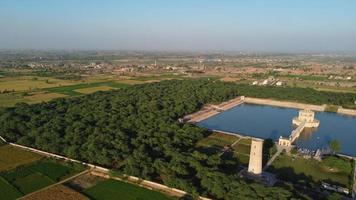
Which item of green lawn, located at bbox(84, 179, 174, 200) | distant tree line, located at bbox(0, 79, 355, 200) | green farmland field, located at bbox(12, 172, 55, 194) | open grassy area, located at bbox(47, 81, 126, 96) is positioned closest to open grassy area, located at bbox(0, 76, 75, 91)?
open grassy area, located at bbox(47, 81, 126, 96)

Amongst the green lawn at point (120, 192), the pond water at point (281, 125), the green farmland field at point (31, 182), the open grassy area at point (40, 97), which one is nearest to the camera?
the green lawn at point (120, 192)

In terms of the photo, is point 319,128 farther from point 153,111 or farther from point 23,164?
point 23,164

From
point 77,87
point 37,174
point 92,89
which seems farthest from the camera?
point 77,87

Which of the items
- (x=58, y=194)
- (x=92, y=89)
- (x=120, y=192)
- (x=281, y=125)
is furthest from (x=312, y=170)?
(x=92, y=89)

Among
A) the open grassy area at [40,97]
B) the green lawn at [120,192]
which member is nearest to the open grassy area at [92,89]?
the open grassy area at [40,97]

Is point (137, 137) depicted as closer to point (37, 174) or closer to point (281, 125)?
Result: point (37, 174)

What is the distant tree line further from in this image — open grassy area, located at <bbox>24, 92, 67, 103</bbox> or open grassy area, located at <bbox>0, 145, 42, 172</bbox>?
open grassy area, located at <bbox>24, 92, 67, 103</bbox>

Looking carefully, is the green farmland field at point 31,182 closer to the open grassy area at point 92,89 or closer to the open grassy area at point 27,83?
the open grassy area at point 92,89
